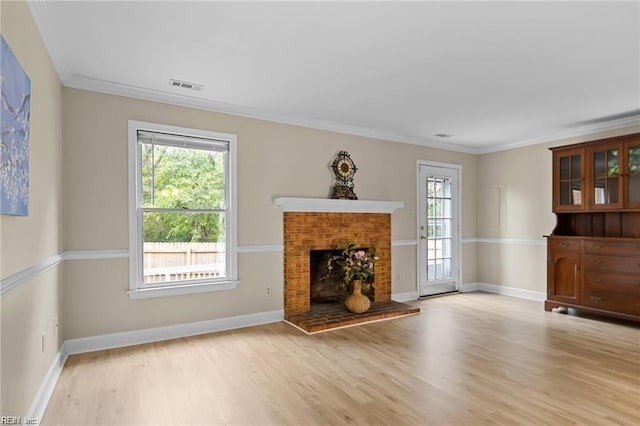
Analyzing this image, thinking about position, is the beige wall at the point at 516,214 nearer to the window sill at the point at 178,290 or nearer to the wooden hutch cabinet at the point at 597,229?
the wooden hutch cabinet at the point at 597,229

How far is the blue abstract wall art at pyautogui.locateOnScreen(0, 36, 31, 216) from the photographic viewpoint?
1.61 m

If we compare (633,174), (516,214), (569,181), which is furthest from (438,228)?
(633,174)

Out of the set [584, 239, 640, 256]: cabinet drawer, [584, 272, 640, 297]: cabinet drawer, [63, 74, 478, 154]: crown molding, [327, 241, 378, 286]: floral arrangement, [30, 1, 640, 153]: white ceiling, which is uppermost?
[30, 1, 640, 153]: white ceiling

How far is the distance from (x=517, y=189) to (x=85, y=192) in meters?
5.83

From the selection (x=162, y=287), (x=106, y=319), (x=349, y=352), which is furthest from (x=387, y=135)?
(x=106, y=319)

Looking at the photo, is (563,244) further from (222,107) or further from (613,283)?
(222,107)

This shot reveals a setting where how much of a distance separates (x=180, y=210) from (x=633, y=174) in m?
5.11

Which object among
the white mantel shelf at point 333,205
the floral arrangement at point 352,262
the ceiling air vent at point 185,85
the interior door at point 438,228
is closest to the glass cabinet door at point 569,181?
the interior door at point 438,228

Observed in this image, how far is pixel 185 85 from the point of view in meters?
3.53

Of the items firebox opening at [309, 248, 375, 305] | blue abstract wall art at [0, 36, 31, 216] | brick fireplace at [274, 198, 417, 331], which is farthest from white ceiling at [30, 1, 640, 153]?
firebox opening at [309, 248, 375, 305]

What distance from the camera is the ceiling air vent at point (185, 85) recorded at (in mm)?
3426

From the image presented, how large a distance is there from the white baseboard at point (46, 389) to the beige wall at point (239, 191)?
0.38 m

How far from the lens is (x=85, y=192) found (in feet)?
11.3

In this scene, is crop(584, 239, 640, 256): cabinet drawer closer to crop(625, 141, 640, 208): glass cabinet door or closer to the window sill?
crop(625, 141, 640, 208): glass cabinet door
